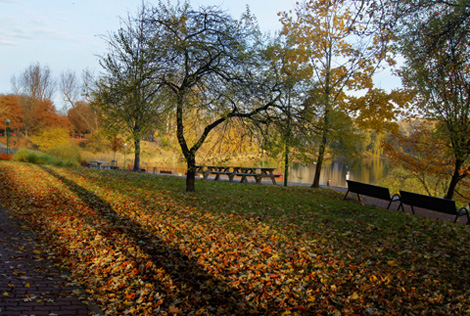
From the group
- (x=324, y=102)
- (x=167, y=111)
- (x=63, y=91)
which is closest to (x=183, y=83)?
(x=167, y=111)

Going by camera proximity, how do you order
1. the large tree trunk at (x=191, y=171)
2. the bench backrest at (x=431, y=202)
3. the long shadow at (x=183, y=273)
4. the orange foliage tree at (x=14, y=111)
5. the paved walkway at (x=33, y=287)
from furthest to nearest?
the orange foliage tree at (x=14, y=111) < the large tree trunk at (x=191, y=171) < the bench backrest at (x=431, y=202) < the long shadow at (x=183, y=273) < the paved walkway at (x=33, y=287)

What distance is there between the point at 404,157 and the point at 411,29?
9571 mm

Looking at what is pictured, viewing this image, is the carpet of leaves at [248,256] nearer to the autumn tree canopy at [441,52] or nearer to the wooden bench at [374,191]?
the wooden bench at [374,191]

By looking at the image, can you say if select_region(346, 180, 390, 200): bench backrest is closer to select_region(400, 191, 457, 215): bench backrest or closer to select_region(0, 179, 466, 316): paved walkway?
select_region(400, 191, 457, 215): bench backrest

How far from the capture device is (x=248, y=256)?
17.5 feet

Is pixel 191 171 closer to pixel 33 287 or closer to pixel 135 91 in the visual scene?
pixel 135 91

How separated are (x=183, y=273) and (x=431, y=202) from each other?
750 centimetres

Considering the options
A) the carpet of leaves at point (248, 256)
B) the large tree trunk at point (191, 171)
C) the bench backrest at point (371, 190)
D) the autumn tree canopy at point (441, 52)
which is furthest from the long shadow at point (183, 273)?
the bench backrest at point (371, 190)

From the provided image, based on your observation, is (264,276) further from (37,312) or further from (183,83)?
(183,83)

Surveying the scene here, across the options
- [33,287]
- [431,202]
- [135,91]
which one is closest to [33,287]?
[33,287]

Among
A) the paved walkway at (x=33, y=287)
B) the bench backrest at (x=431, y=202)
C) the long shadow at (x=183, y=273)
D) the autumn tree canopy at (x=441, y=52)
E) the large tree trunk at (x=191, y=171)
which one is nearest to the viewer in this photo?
the paved walkway at (x=33, y=287)

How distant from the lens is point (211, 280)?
15.0 ft

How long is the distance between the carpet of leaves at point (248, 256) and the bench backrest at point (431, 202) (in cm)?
84

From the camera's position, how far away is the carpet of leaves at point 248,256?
13.3 feet
